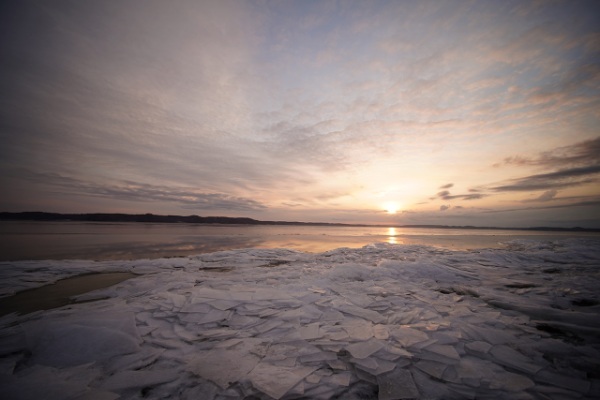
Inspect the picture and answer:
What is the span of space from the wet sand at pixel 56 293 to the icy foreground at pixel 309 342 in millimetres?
412

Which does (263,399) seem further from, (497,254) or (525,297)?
(497,254)

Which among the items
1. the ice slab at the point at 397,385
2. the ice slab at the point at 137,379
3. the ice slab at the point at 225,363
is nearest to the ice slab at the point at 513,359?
the ice slab at the point at 397,385

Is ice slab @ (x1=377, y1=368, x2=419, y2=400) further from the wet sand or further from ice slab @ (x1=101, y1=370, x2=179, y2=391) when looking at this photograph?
the wet sand

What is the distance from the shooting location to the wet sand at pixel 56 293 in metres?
3.62

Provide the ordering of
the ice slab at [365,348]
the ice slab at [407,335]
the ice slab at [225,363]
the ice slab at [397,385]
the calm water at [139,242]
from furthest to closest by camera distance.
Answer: the calm water at [139,242]
the ice slab at [407,335]
the ice slab at [365,348]
the ice slab at [225,363]
the ice slab at [397,385]

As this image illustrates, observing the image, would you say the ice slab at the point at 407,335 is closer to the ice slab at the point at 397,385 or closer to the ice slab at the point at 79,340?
the ice slab at the point at 397,385

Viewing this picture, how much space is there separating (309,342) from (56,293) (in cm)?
522

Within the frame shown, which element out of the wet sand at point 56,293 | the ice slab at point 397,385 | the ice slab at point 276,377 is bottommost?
the wet sand at point 56,293

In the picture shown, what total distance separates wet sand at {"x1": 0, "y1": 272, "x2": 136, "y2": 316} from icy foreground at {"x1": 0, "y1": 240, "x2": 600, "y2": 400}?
1.35 feet

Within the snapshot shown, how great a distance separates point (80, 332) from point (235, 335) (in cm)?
177

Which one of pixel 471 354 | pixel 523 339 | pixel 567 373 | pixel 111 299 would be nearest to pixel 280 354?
pixel 471 354

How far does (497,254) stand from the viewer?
8398 millimetres

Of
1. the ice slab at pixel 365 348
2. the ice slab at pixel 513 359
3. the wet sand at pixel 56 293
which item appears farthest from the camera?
the wet sand at pixel 56 293

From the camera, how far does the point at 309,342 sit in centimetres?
263
